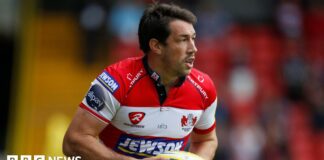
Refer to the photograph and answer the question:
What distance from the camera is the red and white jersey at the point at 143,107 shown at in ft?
20.6

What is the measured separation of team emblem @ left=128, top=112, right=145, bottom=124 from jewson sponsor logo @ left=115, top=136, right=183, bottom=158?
160 mm

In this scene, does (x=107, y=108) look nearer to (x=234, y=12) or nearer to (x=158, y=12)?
(x=158, y=12)

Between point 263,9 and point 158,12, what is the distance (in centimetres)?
1087

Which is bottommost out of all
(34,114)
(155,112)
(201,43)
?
(34,114)

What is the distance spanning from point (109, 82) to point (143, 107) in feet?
1.15

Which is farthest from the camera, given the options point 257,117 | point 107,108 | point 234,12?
point 234,12

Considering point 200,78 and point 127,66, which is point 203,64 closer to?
point 200,78

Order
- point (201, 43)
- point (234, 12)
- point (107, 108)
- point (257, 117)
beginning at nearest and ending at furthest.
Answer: point (107, 108)
point (257, 117)
point (201, 43)
point (234, 12)

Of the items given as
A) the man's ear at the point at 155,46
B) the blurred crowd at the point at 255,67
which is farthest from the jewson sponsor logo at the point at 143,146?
the blurred crowd at the point at 255,67

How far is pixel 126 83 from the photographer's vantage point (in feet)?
20.7

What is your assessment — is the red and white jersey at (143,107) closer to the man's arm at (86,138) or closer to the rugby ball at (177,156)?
the man's arm at (86,138)

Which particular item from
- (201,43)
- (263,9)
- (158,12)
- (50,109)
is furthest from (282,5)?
(158,12)

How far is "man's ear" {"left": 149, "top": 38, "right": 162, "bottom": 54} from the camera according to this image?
653 cm

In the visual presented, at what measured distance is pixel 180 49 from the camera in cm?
643
